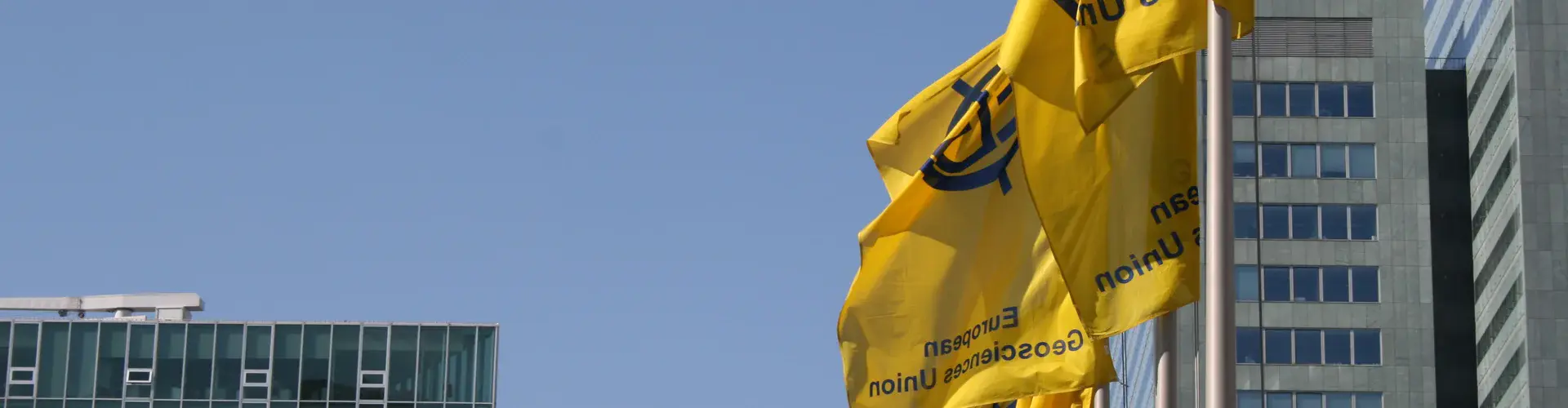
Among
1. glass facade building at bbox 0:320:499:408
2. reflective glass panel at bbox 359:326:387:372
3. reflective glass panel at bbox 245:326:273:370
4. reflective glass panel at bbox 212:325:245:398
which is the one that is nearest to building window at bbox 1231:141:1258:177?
glass facade building at bbox 0:320:499:408

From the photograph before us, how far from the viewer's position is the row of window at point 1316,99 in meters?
94.4

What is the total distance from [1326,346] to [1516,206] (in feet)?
26.9

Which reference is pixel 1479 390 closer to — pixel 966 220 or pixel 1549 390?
pixel 1549 390

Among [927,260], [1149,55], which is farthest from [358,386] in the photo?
[1149,55]

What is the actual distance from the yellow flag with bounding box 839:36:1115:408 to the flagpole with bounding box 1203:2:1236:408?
3.66m

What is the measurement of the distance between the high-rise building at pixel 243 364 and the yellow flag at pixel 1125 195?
203 ft

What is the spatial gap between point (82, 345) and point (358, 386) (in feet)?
27.1

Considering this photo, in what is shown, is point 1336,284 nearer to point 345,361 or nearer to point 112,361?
point 345,361

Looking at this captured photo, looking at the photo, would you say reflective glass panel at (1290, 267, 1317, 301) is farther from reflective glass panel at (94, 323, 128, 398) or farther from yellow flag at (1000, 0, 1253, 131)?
yellow flag at (1000, 0, 1253, 131)

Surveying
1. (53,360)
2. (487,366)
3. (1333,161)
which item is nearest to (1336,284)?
(1333,161)

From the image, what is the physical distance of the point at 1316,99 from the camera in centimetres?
9456

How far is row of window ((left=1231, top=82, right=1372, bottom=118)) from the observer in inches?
3718

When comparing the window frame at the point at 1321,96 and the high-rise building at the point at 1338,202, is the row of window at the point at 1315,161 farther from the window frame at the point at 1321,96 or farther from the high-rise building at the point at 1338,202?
the window frame at the point at 1321,96

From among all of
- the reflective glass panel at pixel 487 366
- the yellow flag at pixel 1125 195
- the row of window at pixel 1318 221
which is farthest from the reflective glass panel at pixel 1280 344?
the yellow flag at pixel 1125 195
